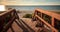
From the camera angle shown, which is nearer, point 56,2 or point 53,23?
point 53,23

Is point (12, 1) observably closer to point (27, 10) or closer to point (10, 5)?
point (10, 5)

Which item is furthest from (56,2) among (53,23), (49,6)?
(53,23)

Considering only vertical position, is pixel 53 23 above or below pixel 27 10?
above

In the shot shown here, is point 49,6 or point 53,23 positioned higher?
point 53,23

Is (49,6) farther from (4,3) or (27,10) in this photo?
(4,3)

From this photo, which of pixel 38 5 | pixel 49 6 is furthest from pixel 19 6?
pixel 49 6

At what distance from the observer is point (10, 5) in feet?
34.7

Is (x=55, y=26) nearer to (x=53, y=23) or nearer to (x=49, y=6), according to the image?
(x=53, y=23)

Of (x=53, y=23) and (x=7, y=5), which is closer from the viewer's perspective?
(x=53, y=23)

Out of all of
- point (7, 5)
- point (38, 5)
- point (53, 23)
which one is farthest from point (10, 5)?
point (53, 23)

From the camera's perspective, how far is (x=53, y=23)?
7.40 ft

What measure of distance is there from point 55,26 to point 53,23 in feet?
0.22

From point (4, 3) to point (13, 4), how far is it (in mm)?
630

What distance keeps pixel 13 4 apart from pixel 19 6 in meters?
0.44
